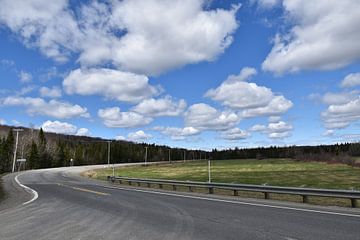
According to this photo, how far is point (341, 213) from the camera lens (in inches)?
478

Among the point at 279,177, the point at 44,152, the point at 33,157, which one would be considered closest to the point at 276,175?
the point at 279,177

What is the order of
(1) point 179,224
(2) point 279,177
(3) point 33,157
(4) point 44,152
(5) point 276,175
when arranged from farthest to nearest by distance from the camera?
(4) point 44,152 → (3) point 33,157 → (5) point 276,175 → (2) point 279,177 → (1) point 179,224

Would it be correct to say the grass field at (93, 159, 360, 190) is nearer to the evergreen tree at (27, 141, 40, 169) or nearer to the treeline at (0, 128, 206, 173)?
the treeline at (0, 128, 206, 173)

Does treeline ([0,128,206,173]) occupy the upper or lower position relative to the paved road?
upper

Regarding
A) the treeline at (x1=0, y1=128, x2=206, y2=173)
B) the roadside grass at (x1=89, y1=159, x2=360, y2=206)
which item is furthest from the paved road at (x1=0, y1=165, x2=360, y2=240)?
the treeline at (x1=0, y1=128, x2=206, y2=173)

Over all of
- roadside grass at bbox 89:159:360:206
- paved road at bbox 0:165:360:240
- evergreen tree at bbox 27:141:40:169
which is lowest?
paved road at bbox 0:165:360:240

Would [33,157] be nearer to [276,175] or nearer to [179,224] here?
[276,175]

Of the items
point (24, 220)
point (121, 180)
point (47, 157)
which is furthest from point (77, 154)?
point (24, 220)

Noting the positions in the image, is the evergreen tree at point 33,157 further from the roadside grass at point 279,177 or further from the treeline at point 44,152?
the roadside grass at point 279,177

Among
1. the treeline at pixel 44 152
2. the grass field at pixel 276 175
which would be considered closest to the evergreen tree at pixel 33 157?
the treeline at pixel 44 152

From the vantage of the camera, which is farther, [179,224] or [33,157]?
[33,157]

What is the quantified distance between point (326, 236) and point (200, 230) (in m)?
2.77

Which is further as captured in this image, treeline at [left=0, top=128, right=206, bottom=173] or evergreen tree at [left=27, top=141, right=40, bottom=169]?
evergreen tree at [left=27, top=141, right=40, bottom=169]

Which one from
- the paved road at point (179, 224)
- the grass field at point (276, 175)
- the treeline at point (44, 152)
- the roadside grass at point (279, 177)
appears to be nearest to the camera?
the paved road at point (179, 224)
